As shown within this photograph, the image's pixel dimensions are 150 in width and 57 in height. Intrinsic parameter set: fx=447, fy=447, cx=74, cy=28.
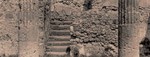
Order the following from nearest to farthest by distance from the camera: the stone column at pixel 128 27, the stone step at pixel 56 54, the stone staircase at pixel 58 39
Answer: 1. the stone column at pixel 128 27
2. the stone step at pixel 56 54
3. the stone staircase at pixel 58 39

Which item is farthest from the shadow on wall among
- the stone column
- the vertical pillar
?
the vertical pillar

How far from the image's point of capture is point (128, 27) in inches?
511

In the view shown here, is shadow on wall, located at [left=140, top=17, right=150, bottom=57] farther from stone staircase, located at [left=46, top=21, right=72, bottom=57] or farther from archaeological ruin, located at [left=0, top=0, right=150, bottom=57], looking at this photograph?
stone staircase, located at [left=46, top=21, right=72, bottom=57]

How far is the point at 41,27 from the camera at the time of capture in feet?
44.3

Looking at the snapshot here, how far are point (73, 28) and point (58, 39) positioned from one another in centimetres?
88

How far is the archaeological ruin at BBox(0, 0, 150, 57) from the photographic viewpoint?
13.0 meters

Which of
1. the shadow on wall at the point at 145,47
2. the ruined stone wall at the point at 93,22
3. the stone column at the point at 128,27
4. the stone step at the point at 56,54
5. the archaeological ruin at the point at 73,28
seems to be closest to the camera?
the stone column at the point at 128,27

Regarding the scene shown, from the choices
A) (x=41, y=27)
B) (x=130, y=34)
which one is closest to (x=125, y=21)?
(x=130, y=34)

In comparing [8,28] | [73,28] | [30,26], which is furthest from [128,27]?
[8,28]

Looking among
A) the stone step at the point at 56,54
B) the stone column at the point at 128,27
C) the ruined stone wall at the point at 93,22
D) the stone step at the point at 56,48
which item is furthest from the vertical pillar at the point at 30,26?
the ruined stone wall at the point at 93,22

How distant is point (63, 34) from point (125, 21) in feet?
10.1

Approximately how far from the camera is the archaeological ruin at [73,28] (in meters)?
13.0

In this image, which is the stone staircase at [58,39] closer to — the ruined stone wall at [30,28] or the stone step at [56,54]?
the stone step at [56,54]

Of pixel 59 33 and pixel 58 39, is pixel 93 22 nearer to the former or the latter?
pixel 59 33
